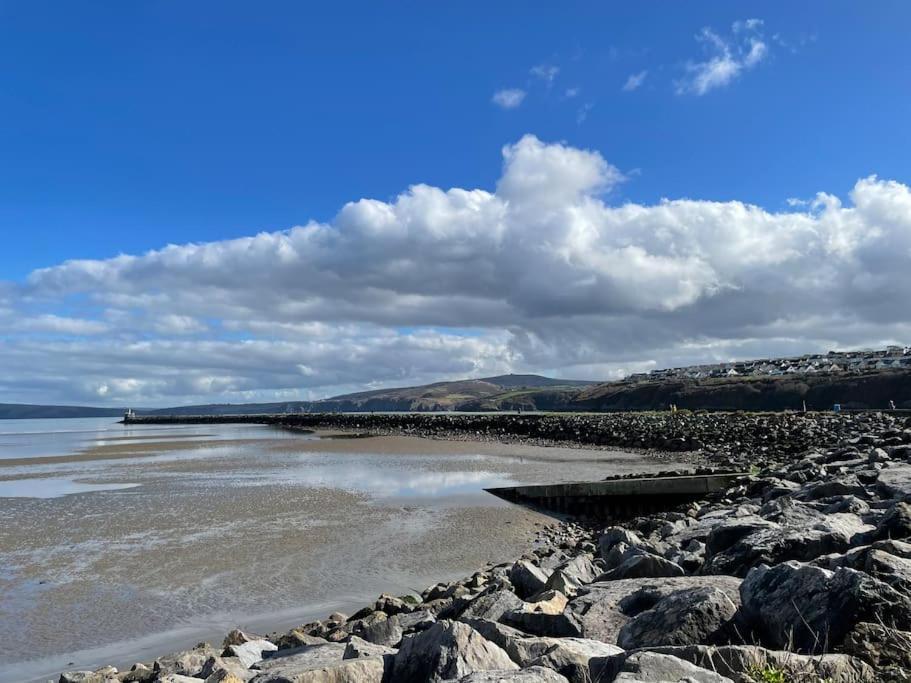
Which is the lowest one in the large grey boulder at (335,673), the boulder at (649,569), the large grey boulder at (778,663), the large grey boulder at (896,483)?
the large grey boulder at (896,483)

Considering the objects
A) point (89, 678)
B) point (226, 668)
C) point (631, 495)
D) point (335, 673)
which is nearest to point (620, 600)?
point (335, 673)

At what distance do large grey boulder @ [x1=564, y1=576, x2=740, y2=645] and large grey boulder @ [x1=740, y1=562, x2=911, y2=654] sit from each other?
51cm

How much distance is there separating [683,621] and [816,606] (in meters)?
0.78

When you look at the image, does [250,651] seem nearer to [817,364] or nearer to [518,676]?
[518,676]

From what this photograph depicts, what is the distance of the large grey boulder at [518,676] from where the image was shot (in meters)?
3.39

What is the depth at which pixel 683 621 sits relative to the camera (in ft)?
14.1

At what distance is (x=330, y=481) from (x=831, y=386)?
7785cm

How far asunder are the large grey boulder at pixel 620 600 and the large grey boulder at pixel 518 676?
1.50 metres

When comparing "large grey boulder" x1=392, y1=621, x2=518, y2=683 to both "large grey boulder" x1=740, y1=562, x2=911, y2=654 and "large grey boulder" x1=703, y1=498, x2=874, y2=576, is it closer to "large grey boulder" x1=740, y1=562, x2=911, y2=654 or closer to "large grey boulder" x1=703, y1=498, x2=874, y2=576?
"large grey boulder" x1=740, y1=562, x2=911, y2=654

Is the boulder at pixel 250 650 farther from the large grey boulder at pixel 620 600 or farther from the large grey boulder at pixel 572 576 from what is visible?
the large grey boulder at pixel 572 576

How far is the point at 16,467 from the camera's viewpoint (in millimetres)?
32125

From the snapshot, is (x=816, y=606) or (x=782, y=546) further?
(x=782, y=546)

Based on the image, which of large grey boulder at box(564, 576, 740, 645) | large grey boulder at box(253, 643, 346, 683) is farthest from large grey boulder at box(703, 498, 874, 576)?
large grey boulder at box(253, 643, 346, 683)

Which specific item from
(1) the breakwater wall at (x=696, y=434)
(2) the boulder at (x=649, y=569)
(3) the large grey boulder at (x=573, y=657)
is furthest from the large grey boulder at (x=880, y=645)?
(1) the breakwater wall at (x=696, y=434)
